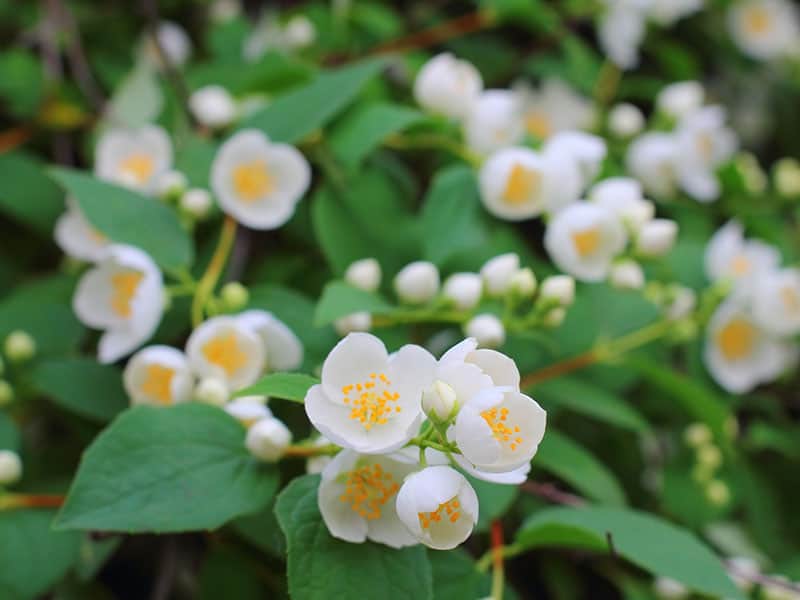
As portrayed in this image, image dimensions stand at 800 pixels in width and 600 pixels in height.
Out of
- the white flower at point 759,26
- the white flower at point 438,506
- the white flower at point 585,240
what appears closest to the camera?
Answer: the white flower at point 438,506

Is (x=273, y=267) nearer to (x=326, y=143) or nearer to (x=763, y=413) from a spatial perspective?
(x=326, y=143)

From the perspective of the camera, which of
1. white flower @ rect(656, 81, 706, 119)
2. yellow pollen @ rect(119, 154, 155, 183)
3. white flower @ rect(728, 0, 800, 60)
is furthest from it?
white flower @ rect(728, 0, 800, 60)

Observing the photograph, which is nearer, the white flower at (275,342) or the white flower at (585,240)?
the white flower at (275,342)

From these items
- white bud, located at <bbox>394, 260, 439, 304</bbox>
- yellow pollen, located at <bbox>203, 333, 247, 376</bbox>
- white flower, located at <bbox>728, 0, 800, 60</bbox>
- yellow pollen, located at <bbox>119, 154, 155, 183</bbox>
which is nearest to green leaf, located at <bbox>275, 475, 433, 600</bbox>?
yellow pollen, located at <bbox>203, 333, 247, 376</bbox>

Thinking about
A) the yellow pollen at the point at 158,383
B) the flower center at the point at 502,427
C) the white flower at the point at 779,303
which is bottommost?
the white flower at the point at 779,303

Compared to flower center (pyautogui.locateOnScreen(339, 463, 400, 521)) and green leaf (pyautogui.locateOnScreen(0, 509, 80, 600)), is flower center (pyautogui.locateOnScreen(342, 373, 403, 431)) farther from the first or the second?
green leaf (pyautogui.locateOnScreen(0, 509, 80, 600))

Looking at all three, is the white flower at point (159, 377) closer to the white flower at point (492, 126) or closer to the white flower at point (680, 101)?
the white flower at point (492, 126)

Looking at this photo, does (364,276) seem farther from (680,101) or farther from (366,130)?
(680,101)

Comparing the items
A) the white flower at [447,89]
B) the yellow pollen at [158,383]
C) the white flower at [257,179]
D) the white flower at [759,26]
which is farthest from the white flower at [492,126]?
the white flower at [759,26]
